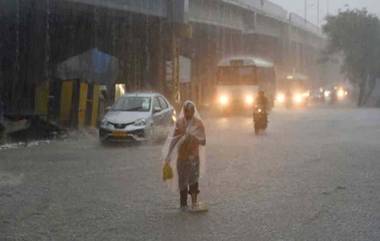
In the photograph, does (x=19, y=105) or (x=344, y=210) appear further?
(x=19, y=105)

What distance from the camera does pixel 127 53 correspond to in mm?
41688

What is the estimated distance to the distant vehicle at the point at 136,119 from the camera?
64.6ft

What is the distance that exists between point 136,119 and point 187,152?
10.1 m

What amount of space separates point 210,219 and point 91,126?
17090mm

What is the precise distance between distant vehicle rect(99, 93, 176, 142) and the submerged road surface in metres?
0.50

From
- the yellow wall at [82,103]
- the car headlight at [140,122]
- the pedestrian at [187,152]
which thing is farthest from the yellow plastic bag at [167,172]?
the yellow wall at [82,103]

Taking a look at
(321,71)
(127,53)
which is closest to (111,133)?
(127,53)

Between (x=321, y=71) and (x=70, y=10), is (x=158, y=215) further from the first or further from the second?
(x=321, y=71)

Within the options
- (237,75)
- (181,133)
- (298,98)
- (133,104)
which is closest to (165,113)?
(133,104)

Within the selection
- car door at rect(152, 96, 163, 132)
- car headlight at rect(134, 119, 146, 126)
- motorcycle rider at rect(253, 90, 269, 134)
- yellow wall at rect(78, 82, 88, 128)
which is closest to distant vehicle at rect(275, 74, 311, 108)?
motorcycle rider at rect(253, 90, 269, 134)

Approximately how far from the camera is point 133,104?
21062 mm

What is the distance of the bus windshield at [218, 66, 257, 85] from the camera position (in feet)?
126

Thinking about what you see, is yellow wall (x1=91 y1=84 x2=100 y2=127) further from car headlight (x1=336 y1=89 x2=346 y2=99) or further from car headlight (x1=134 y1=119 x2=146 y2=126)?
car headlight (x1=336 y1=89 x2=346 y2=99)

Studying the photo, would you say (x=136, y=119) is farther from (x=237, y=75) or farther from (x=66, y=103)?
(x=237, y=75)
